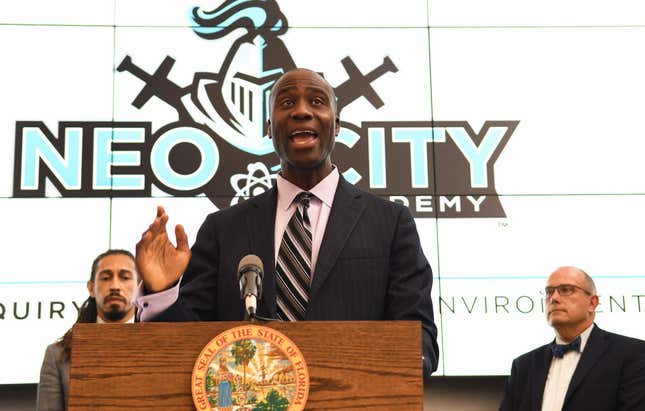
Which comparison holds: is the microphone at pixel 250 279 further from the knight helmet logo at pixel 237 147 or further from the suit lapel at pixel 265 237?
the knight helmet logo at pixel 237 147

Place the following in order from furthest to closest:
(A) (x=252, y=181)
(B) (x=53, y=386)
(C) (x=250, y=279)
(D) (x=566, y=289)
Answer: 1. (A) (x=252, y=181)
2. (D) (x=566, y=289)
3. (B) (x=53, y=386)
4. (C) (x=250, y=279)

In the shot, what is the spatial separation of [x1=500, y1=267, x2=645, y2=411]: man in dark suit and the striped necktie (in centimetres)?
275

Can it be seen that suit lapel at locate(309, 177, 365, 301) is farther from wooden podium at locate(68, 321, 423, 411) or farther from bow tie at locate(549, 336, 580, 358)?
bow tie at locate(549, 336, 580, 358)

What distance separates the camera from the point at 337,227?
2.27m

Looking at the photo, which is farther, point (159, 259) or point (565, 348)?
point (565, 348)

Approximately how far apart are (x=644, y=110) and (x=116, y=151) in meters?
3.06

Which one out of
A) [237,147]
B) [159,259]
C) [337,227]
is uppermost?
[237,147]

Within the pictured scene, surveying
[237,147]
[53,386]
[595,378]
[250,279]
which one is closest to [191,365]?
[250,279]

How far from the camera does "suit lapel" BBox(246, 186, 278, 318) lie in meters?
2.15

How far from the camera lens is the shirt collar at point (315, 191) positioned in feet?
7.77

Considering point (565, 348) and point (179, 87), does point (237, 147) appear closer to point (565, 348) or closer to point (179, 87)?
point (179, 87)

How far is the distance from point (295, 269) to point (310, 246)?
8 cm

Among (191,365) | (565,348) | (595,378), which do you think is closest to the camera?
(191,365)

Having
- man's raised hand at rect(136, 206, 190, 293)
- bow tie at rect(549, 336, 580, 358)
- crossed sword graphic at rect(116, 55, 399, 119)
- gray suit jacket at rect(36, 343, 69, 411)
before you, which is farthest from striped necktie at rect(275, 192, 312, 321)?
crossed sword graphic at rect(116, 55, 399, 119)
